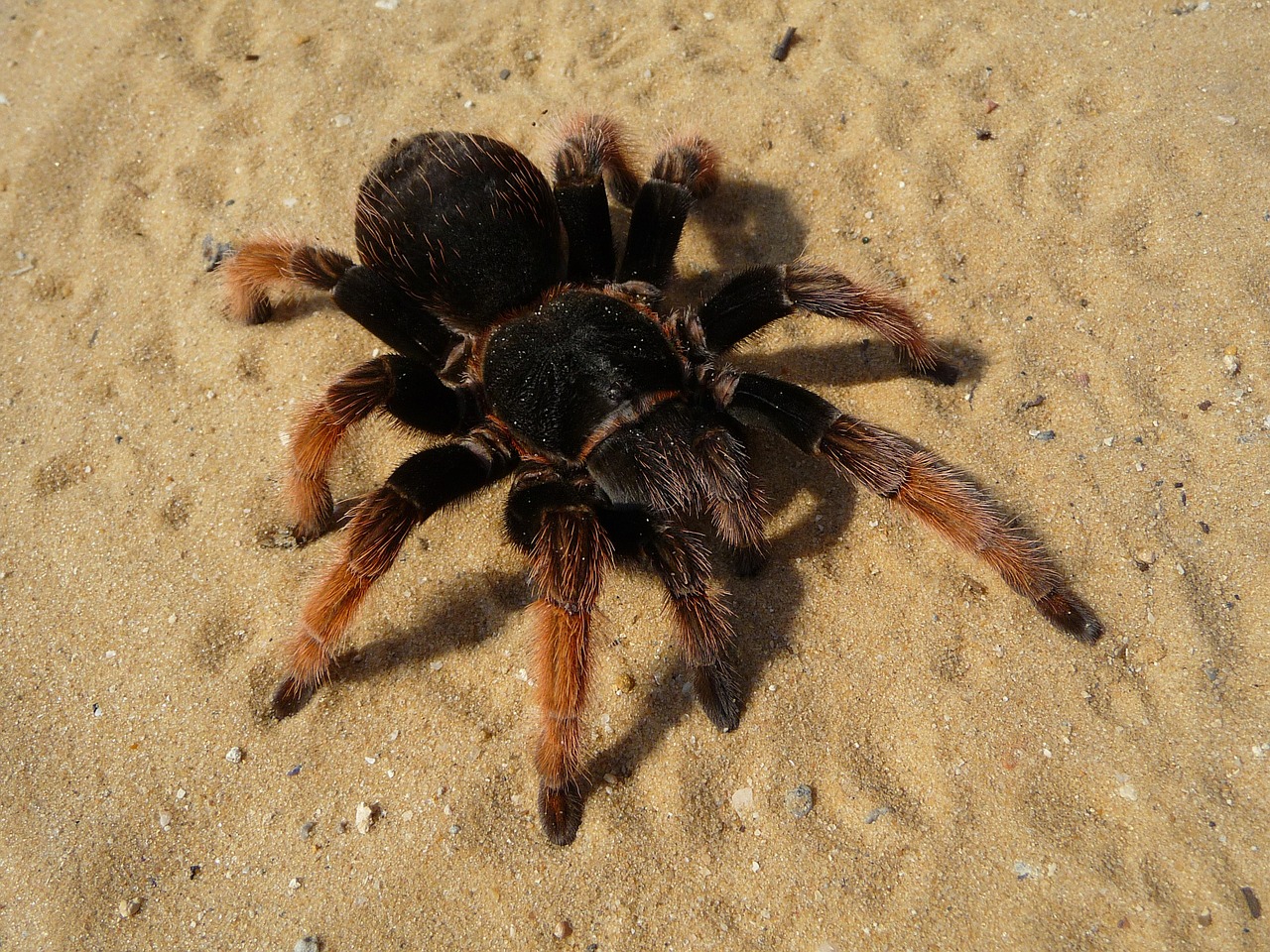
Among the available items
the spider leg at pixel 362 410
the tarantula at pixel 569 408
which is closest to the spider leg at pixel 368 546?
the tarantula at pixel 569 408

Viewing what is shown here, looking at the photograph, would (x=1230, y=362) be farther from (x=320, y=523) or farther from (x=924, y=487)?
(x=320, y=523)

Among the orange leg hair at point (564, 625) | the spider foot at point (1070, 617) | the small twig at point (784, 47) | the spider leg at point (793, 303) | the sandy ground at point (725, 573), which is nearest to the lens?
the orange leg hair at point (564, 625)

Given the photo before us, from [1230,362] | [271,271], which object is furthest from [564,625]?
[1230,362]

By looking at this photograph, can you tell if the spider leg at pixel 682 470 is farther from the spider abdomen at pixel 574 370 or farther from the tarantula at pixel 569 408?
the spider abdomen at pixel 574 370

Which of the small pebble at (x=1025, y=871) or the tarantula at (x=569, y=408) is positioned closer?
the small pebble at (x=1025, y=871)

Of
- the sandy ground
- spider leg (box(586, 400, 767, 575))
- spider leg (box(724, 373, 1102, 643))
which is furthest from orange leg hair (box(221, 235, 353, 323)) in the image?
spider leg (box(724, 373, 1102, 643))

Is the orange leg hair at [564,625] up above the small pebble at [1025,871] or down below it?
above
